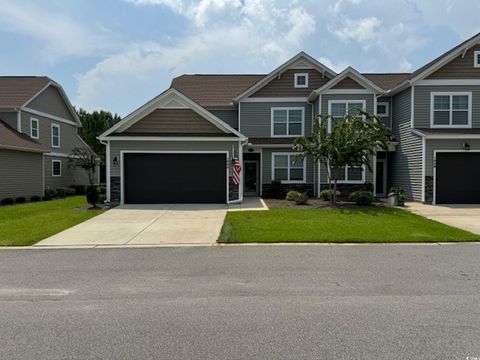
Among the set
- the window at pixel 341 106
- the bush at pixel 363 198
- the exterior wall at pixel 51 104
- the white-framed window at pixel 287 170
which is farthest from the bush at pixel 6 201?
the bush at pixel 363 198

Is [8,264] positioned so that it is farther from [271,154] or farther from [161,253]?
[271,154]

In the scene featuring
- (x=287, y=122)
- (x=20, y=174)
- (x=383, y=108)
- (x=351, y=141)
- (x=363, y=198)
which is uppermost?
(x=383, y=108)

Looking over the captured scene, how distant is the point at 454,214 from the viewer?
611 inches

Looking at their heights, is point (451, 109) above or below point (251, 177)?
above

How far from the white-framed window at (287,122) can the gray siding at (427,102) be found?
6078 millimetres

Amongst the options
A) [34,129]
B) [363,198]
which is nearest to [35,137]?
[34,129]

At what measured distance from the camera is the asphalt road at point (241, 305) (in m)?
4.09

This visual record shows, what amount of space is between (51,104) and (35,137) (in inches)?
141

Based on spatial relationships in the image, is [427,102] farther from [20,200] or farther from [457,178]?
[20,200]

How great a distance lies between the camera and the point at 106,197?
1962 centimetres

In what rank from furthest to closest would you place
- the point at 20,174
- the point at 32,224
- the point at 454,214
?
the point at 20,174 < the point at 454,214 < the point at 32,224

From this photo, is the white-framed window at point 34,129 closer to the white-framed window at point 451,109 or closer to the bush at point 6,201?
the bush at point 6,201

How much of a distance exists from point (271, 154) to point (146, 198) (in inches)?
299

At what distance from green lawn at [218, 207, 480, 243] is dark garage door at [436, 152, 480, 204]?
5.03 meters
